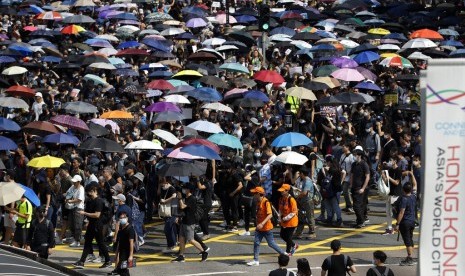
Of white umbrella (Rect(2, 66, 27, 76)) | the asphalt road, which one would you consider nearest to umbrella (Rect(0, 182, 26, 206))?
the asphalt road

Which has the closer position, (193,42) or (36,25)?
(193,42)

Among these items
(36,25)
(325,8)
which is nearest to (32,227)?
(36,25)

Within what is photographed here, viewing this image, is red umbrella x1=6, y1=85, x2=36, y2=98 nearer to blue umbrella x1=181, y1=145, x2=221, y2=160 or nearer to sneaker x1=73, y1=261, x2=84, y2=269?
blue umbrella x1=181, y1=145, x2=221, y2=160

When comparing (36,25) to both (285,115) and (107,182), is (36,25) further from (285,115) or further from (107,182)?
(107,182)

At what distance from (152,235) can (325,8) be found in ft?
80.4

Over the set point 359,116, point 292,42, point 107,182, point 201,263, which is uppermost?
point 292,42

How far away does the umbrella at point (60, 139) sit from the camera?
2320 cm

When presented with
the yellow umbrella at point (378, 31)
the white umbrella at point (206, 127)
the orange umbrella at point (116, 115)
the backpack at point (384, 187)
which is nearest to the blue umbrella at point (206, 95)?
the orange umbrella at point (116, 115)

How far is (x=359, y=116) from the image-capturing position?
85.7ft

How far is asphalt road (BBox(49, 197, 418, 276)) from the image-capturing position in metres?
18.5

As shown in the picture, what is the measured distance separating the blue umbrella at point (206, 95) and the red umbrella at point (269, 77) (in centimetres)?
225

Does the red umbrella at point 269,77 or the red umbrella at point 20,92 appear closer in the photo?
the red umbrella at point 20,92

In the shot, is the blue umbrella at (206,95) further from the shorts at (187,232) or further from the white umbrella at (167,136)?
the shorts at (187,232)

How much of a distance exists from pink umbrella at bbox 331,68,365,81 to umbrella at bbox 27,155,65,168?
377 inches
